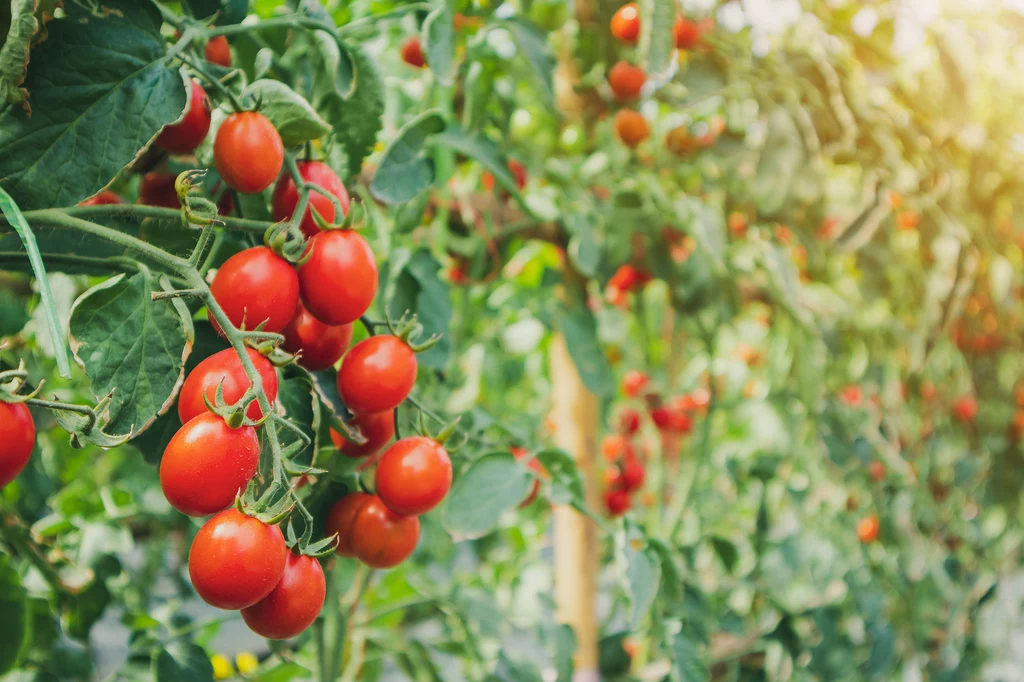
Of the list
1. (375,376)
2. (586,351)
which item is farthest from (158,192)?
(586,351)

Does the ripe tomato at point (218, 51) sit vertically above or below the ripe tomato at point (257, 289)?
above

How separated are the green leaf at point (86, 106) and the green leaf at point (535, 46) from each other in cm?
38

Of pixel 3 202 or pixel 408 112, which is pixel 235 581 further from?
pixel 408 112

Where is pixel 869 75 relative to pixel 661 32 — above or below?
below

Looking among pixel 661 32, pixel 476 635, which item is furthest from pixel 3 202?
pixel 476 635

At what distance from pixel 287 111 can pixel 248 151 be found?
48 millimetres

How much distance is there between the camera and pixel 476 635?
868mm

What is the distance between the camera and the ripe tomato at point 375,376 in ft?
1.31

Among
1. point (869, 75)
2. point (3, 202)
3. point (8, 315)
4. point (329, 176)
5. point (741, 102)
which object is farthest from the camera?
point (869, 75)

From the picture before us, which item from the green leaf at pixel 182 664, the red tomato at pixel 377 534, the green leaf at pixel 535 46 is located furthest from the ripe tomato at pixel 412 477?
the green leaf at pixel 535 46

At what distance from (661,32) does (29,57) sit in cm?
48

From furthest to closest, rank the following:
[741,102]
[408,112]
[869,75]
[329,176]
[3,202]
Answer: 1. [869,75]
2. [741,102]
3. [408,112]
4. [329,176]
5. [3,202]

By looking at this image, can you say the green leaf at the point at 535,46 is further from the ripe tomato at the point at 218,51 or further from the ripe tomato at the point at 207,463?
the ripe tomato at the point at 207,463

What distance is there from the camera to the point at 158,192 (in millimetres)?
459
